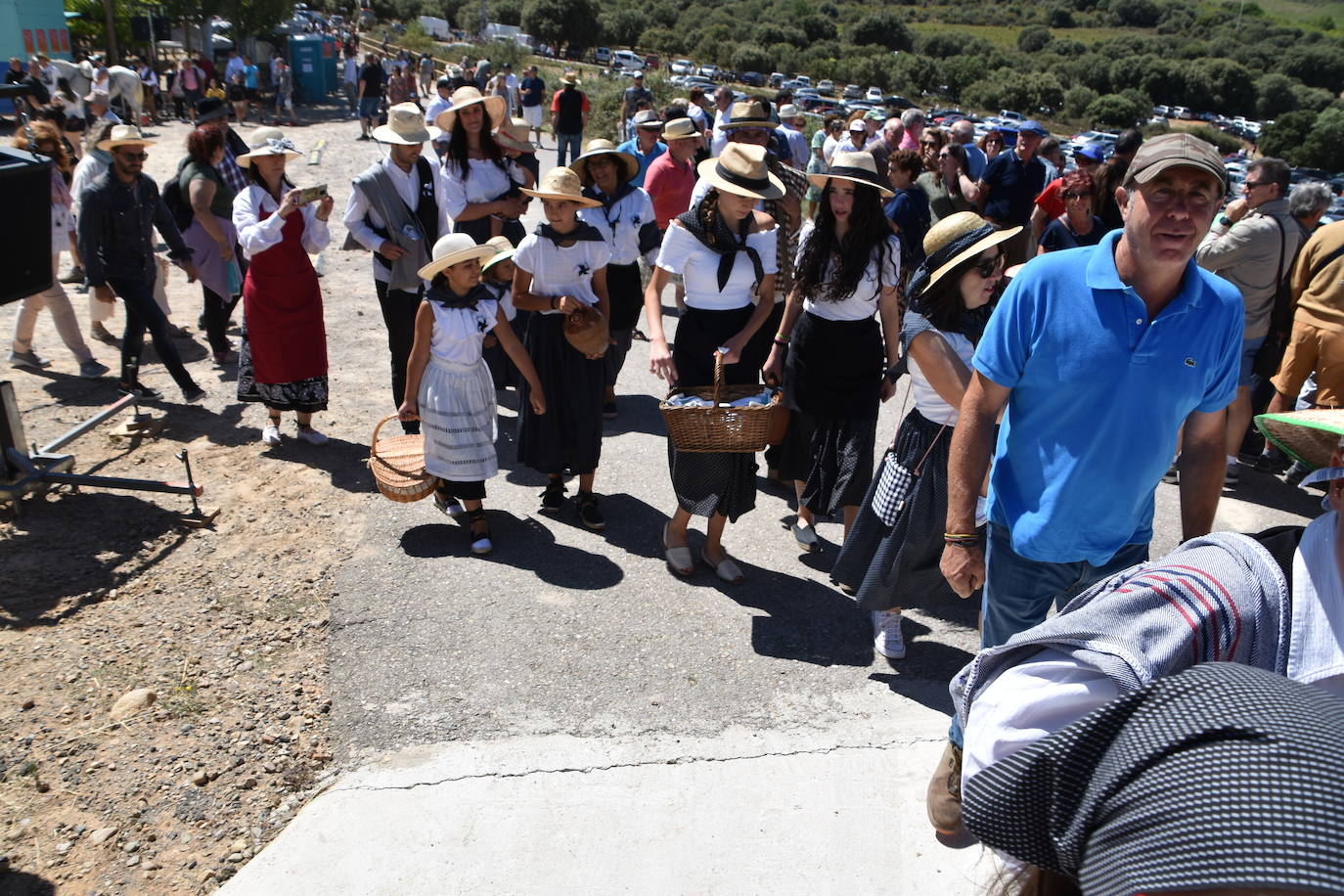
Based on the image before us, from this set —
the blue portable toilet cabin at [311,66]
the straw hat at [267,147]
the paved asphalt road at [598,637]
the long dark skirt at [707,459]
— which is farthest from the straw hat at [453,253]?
the blue portable toilet cabin at [311,66]

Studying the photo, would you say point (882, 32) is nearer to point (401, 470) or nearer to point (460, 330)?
point (460, 330)

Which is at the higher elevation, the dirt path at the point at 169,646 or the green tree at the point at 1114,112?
the dirt path at the point at 169,646

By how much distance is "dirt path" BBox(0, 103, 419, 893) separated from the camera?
3242 millimetres

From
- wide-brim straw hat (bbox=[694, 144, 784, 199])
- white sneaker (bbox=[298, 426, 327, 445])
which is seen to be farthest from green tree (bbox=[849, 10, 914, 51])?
wide-brim straw hat (bbox=[694, 144, 784, 199])

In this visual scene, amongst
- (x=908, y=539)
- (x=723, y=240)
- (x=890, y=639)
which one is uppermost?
(x=723, y=240)

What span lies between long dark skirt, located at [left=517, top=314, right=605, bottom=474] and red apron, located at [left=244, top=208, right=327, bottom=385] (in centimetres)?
165

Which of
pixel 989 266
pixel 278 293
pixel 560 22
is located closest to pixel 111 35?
pixel 278 293

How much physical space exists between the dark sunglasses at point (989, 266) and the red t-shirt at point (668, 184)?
4.82 meters

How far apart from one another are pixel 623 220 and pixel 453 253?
159 centimetres

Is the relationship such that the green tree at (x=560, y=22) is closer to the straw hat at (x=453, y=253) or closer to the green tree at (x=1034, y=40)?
the green tree at (x=1034, y=40)

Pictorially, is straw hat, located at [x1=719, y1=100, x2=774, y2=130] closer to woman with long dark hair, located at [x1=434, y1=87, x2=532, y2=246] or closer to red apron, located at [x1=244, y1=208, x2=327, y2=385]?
woman with long dark hair, located at [x1=434, y1=87, x2=532, y2=246]

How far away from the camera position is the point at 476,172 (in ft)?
21.6

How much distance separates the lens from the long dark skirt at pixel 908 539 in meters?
3.93

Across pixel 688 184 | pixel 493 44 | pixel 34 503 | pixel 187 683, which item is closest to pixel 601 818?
pixel 187 683
